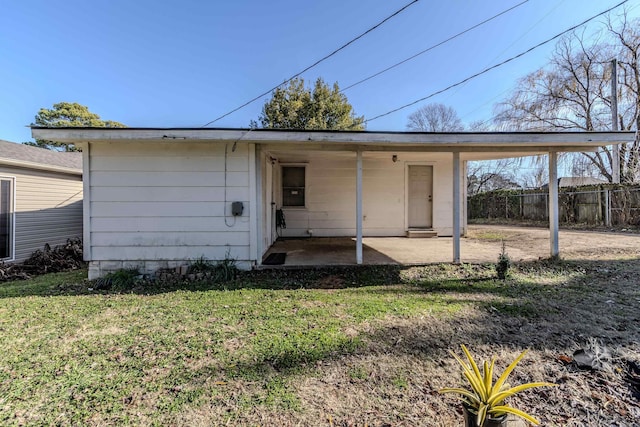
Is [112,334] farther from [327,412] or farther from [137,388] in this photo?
[327,412]

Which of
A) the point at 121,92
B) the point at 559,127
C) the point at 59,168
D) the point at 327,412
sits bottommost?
the point at 327,412

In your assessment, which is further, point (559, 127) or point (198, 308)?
point (559, 127)

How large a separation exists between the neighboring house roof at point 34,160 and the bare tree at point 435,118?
23.4 metres

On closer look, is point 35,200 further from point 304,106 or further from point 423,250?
point 304,106

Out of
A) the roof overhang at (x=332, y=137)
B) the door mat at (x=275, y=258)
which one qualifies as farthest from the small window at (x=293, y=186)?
the roof overhang at (x=332, y=137)

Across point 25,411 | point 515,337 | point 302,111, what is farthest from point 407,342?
point 302,111

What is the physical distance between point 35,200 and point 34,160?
1023mm

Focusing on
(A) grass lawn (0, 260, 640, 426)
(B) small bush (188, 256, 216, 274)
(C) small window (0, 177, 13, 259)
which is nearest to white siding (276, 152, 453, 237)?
(B) small bush (188, 256, 216, 274)

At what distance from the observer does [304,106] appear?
1797 cm

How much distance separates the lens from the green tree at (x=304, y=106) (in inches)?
707

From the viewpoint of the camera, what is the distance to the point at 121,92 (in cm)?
1490

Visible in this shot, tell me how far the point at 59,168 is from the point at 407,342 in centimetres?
990

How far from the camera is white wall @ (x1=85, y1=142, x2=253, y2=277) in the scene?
486 centimetres

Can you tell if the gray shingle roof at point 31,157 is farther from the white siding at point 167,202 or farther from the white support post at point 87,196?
the white siding at point 167,202
